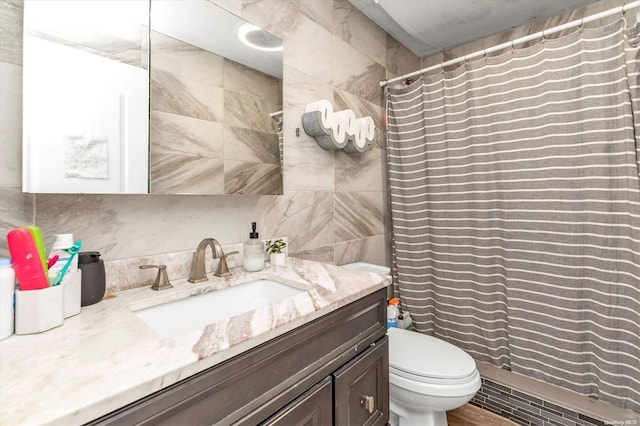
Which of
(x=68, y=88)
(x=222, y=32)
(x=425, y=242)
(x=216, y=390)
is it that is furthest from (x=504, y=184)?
(x=68, y=88)

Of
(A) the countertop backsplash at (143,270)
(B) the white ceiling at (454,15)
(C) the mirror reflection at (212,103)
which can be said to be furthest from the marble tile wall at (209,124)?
(B) the white ceiling at (454,15)

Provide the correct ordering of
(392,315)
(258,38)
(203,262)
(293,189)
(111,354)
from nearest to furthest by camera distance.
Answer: (111,354)
(203,262)
(258,38)
(293,189)
(392,315)

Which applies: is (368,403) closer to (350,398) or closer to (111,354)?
(350,398)

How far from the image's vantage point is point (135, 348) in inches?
24.1

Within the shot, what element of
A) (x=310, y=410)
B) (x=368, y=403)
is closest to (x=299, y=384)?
(x=310, y=410)

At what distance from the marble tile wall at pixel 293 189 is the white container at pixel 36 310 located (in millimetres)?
268

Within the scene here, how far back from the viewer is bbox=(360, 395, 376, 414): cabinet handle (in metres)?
1.03

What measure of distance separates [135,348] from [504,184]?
185 centimetres

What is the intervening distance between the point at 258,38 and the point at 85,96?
29.7 inches

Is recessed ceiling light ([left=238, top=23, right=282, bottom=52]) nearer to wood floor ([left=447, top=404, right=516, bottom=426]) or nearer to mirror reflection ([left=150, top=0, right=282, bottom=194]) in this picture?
mirror reflection ([left=150, top=0, right=282, bottom=194])

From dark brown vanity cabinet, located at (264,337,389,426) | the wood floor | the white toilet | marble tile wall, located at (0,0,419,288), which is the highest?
marble tile wall, located at (0,0,419,288)

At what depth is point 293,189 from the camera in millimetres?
1599

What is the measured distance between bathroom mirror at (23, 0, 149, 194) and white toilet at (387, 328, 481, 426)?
1288mm

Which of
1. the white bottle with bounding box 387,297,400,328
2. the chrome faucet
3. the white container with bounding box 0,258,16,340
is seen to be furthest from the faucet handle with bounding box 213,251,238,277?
the white bottle with bounding box 387,297,400,328
